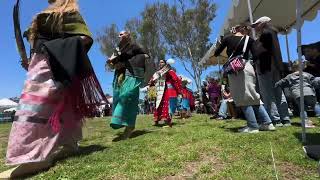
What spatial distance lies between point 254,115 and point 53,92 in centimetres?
287

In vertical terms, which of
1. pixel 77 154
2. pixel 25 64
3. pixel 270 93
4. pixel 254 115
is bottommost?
pixel 77 154

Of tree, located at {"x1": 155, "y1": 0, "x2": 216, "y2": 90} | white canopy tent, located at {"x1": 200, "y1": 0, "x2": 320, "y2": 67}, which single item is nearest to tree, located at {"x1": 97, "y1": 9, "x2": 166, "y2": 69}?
tree, located at {"x1": 155, "y1": 0, "x2": 216, "y2": 90}

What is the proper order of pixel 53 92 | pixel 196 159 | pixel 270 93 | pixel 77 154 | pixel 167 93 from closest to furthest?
pixel 196 159, pixel 53 92, pixel 77 154, pixel 270 93, pixel 167 93

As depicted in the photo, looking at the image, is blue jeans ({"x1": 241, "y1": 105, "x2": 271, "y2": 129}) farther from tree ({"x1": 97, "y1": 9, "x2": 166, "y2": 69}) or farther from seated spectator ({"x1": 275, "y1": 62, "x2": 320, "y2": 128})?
tree ({"x1": 97, "y1": 9, "x2": 166, "y2": 69})

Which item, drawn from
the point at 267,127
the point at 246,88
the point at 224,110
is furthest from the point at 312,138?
the point at 224,110

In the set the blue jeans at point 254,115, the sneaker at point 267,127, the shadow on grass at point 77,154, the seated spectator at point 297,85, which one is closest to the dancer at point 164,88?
the seated spectator at point 297,85

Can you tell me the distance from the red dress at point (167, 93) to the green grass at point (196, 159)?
11.1ft

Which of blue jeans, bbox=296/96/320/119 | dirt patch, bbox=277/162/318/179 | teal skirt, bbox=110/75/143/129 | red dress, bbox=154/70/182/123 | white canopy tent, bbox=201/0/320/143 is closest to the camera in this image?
dirt patch, bbox=277/162/318/179

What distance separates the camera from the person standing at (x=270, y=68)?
6.79m

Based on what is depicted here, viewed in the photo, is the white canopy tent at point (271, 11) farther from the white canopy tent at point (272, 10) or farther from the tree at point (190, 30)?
the tree at point (190, 30)

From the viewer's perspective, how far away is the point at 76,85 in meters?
5.15

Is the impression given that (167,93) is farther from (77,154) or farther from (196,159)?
Answer: (196,159)

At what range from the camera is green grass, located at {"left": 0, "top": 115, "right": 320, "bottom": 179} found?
4121mm

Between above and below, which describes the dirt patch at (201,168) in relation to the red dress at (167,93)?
below
